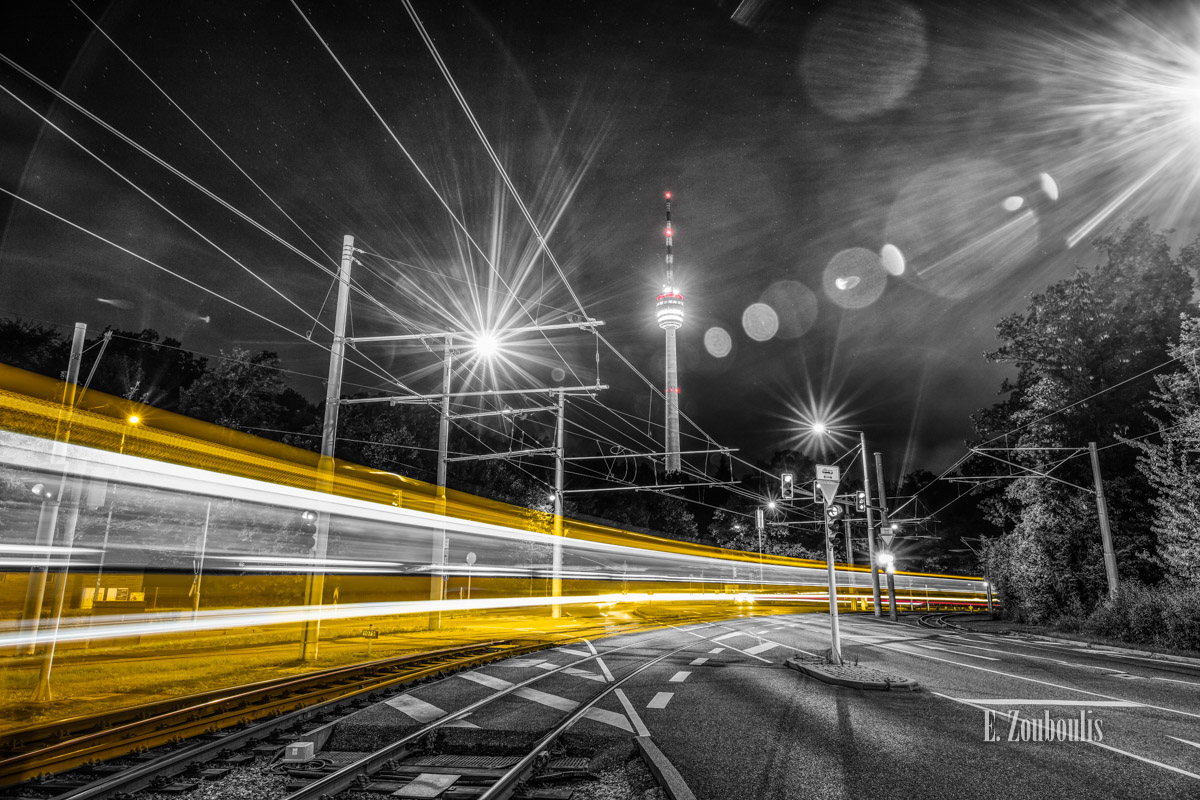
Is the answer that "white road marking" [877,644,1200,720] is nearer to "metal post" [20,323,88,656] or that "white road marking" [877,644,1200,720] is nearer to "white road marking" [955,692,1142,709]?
"white road marking" [955,692,1142,709]

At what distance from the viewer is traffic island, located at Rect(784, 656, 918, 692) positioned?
11.2 metres

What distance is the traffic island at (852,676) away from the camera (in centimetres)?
1116

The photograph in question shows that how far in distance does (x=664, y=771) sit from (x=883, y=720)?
4.06m

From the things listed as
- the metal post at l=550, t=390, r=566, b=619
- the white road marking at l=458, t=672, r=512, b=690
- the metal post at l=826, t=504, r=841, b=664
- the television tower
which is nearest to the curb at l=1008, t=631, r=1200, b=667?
the metal post at l=826, t=504, r=841, b=664

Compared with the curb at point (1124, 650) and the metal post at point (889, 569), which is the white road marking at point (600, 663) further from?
the metal post at point (889, 569)

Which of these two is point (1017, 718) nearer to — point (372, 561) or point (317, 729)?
point (317, 729)

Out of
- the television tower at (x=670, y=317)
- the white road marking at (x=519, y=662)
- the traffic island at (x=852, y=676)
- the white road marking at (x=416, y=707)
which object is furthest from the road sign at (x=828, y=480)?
the television tower at (x=670, y=317)

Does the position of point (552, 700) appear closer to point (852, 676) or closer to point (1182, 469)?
point (852, 676)

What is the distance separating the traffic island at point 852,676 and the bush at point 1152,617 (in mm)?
12901

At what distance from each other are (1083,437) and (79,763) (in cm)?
3817

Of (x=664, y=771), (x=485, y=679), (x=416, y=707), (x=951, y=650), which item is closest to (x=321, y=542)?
(x=485, y=679)

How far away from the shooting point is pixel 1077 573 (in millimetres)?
30828

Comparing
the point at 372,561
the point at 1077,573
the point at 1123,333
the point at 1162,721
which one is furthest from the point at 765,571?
the point at 1162,721

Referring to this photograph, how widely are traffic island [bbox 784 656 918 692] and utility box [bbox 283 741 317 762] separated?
8555 millimetres
